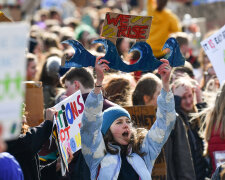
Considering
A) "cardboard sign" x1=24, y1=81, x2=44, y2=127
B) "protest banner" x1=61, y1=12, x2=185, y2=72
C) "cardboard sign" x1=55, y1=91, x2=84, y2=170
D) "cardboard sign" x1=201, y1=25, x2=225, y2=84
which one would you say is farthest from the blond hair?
"cardboard sign" x1=24, y1=81, x2=44, y2=127

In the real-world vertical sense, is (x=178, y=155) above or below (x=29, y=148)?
below

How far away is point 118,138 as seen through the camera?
5.18 meters

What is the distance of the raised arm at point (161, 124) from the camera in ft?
16.8

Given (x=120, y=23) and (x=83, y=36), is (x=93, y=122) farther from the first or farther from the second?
(x=83, y=36)

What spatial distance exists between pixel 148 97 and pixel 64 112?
1222 millimetres

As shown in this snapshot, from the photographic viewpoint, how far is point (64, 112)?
539 centimetres

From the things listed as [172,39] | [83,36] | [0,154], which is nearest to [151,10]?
[83,36]

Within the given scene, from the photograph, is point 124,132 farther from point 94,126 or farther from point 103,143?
point 94,126

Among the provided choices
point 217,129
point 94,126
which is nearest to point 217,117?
point 217,129

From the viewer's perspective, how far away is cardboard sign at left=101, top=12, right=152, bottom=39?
16.9ft

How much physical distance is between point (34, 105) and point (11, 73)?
2624 millimetres

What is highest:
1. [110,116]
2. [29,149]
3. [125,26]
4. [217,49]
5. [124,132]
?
[125,26]

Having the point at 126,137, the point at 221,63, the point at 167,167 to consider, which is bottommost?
the point at 167,167

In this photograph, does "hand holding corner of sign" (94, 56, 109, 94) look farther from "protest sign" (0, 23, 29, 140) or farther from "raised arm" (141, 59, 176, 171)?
"protest sign" (0, 23, 29, 140)
